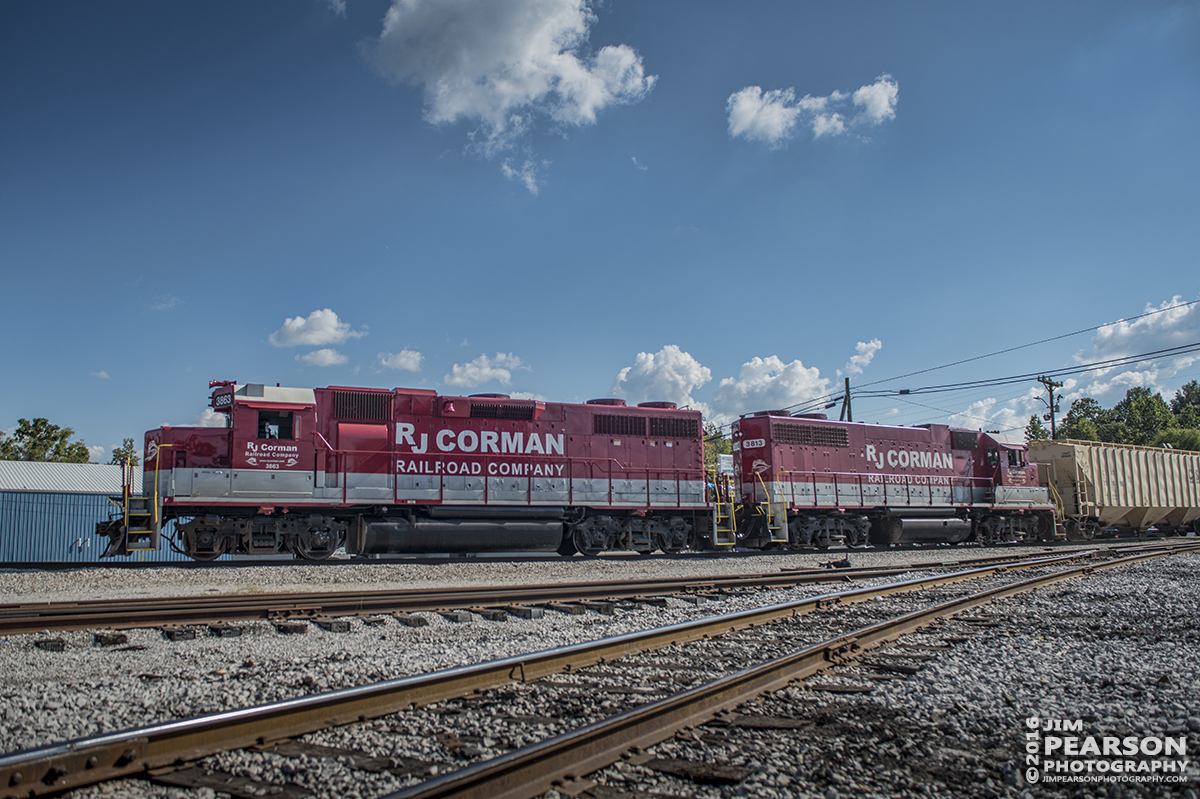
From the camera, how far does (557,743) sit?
2.99 m

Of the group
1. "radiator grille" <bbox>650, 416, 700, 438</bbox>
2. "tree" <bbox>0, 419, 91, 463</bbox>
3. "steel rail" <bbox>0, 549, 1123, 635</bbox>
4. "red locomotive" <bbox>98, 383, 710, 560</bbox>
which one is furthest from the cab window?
"tree" <bbox>0, 419, 91, 463</bbox>

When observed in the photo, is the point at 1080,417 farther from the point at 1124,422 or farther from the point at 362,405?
the point at 362,405

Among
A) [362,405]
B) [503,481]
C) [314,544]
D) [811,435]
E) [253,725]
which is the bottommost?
[314,544]

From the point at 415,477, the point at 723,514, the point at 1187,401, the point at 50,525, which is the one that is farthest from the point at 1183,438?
the point at 50,525

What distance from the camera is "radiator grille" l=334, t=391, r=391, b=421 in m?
14.4

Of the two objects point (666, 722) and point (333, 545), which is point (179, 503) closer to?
point (333, 545)

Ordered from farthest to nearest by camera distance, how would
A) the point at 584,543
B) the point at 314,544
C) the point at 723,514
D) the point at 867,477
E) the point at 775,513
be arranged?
the point at 867,477 < the point at 775,513 < the point at 723,514 < the point at 584,543 < the point at 314,544

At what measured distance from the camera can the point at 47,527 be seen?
22.7m

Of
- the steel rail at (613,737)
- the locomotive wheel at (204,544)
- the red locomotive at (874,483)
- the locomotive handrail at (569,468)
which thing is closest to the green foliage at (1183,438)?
the red locomotive at (874,483)

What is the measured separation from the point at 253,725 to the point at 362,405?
38.7 feet

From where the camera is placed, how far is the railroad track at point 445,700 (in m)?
2.67

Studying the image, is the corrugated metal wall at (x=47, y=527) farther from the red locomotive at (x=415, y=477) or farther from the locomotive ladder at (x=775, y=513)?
the locomotive ladder at (x=775, y=513)

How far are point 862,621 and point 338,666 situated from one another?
4.82 m

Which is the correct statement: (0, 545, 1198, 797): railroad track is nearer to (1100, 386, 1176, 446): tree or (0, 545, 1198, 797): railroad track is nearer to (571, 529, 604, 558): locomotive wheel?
(571, 529, 604, 558): locomotive wheel
